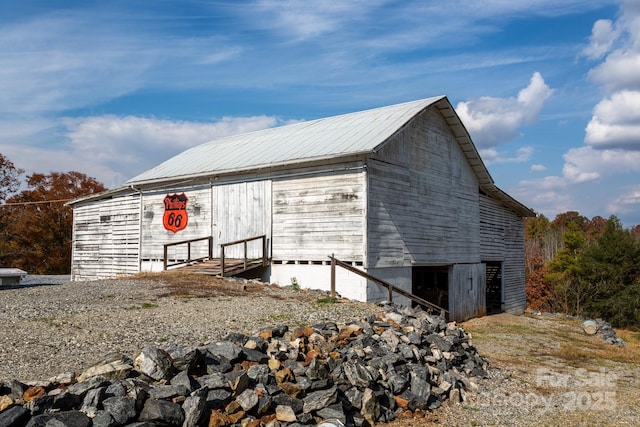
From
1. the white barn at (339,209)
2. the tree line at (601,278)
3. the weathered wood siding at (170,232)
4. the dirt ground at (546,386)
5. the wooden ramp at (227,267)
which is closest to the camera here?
the dirt ground at (546,386)

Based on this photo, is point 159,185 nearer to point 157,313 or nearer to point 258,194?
point 258,194

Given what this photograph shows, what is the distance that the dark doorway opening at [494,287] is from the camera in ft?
87.1

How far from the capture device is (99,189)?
39.7 metres

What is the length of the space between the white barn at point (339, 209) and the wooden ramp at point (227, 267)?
0.59 m

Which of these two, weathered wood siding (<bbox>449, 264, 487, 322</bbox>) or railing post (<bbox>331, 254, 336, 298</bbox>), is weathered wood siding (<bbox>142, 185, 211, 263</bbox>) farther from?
weathered wood siding (<bbox>449, 264, 487, 322</bbox>)

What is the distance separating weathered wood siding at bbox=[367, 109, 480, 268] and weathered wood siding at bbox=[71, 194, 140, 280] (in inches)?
466

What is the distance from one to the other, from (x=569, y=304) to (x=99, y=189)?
34223 mm

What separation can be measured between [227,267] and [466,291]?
10.1m

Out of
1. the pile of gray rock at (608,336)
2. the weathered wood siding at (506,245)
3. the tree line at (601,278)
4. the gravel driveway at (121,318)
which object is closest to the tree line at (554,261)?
the tree line at (601,278)

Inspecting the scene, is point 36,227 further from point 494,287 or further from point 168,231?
point 494,287

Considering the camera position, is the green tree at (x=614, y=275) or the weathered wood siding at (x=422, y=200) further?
the green tree at (x=614, y=275)

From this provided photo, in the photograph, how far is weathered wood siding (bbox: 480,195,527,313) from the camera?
78.7 feet

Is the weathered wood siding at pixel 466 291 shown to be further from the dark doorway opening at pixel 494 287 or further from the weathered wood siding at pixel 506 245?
the dark doorway opening at pixel 494 287

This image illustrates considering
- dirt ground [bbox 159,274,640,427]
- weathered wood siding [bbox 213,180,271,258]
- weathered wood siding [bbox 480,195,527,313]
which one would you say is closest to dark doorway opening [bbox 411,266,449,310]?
weathered wood siding [bbox 480,195,527,313]
